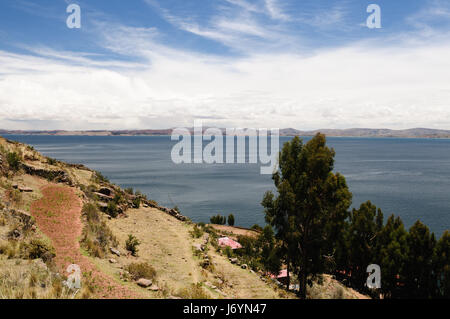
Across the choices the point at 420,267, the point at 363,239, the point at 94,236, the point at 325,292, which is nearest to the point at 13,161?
the point at 94,236

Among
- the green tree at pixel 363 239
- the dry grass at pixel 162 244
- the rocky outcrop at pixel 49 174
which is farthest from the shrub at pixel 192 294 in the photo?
the green tree at pixel 363 239

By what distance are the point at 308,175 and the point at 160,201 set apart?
5740 cm

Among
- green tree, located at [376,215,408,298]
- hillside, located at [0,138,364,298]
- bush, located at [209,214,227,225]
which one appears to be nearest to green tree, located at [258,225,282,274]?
hillside, located at [0,138,364,298]

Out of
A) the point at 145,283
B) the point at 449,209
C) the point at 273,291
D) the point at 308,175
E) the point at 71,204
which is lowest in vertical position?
the point at 449,209

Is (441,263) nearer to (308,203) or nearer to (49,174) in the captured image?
(308,203)

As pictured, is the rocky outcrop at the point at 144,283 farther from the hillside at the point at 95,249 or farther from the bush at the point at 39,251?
the bush at the point at 39,251

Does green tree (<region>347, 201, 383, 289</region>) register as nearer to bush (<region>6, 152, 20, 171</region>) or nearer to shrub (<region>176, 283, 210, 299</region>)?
shrub (<region>176, 283, 210, 299</region>)

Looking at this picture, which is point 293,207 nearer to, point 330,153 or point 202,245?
point 330,153

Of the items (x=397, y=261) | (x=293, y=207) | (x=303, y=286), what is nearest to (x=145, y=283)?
(x=293, y=207)

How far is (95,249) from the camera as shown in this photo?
1752 cm

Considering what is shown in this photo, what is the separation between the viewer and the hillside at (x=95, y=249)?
1273 cm

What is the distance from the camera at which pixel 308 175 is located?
74.4ft

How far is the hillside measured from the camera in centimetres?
1273

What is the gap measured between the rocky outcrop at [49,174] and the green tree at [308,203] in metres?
21.9
